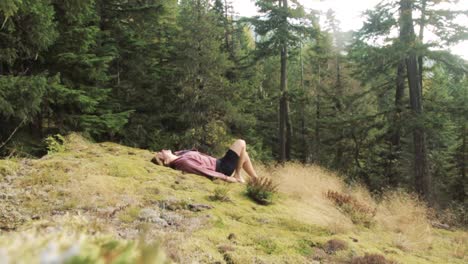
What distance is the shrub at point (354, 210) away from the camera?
617 centimetres

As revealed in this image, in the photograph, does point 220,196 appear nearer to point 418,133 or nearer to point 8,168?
point 8,168

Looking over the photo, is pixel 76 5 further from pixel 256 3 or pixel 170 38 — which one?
pixel 256 3

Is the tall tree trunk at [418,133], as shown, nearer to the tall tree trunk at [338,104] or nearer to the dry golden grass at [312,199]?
the dry golden grass at [312,199]

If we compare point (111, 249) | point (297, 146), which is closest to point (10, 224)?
point (111, 249)

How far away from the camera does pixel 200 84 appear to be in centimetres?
1644

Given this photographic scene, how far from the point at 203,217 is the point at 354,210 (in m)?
2.99

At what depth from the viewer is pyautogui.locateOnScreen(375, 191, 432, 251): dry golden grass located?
5.23 m

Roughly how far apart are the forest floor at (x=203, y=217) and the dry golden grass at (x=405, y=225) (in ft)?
0.06

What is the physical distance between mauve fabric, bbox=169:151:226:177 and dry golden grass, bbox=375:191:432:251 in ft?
10.4

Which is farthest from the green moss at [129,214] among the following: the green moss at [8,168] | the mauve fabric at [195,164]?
the mauve fabric at [195,164]

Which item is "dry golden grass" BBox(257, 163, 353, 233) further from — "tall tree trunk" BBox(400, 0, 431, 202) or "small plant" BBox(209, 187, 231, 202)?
"tall tree trunk" BBox(400, 0, 431, 202)

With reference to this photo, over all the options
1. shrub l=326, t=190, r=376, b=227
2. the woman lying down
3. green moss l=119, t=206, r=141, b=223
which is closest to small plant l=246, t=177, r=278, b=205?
the woman lying down

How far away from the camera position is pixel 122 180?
5.86m

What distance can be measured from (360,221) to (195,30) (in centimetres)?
1233
